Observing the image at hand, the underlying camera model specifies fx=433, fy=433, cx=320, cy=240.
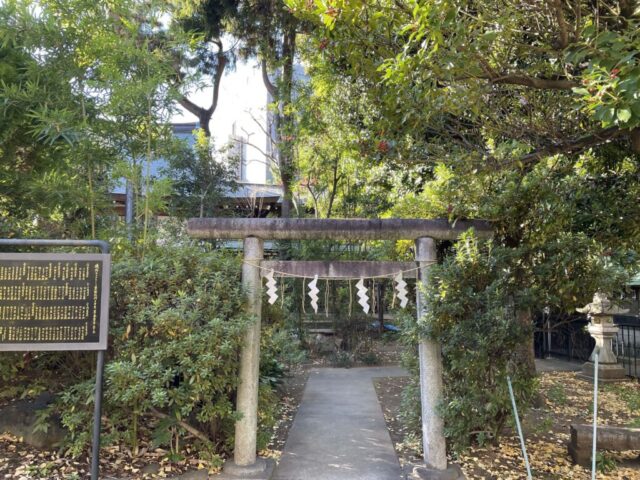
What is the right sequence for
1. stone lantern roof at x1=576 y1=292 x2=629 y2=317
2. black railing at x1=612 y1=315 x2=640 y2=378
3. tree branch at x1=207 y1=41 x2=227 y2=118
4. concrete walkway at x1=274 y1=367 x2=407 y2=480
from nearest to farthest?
concrete walkway at x1=274 y1=367 x2=407 y2=480 → stone lantern roof at x1=576 y1=292 x2=629 y2=317 → black railing at x1=612 y1=315 x2=640 y2=378 → tree branch at x1=207 y1=41 x2=227 y2=118

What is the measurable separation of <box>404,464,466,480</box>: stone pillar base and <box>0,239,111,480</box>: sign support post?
2.80 meters

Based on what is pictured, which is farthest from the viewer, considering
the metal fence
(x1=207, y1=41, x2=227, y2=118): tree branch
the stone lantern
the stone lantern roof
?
(x1=207, y1=41, x2=227, y2=118): tree branch

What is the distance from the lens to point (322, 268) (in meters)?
4.38

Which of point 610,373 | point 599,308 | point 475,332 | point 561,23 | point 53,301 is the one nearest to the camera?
point 561,23

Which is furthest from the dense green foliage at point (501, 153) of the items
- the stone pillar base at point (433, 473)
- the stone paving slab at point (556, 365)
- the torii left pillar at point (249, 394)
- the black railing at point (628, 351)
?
the stone paving slab at point (556, 365)

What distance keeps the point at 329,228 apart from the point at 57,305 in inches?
98.5

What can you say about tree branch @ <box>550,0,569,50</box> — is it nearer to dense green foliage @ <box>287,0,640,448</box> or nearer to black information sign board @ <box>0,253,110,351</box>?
dense green foliage @ <box>287,0,640,448</box>

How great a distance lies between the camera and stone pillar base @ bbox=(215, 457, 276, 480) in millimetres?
4078

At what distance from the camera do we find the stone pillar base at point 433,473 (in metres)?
4.03

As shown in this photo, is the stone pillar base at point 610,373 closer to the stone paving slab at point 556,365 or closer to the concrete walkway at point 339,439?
the stone paving slab at point 556,365

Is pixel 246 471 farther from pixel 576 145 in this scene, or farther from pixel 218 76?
pixel 218 76

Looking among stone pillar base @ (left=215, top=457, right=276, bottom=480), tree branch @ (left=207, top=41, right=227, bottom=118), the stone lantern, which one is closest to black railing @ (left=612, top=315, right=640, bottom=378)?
the stone lantern

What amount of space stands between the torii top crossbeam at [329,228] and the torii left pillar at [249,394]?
1.13ft

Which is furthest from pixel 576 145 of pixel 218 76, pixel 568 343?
pixel 218 76
